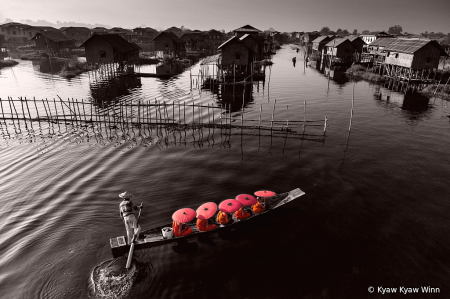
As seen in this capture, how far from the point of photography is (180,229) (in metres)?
13.3

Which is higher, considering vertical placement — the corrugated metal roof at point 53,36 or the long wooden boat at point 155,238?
the corrugated metal roof at point 53,36

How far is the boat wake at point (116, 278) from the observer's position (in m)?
10.8

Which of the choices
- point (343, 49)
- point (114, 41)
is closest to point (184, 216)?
point (114, 41)

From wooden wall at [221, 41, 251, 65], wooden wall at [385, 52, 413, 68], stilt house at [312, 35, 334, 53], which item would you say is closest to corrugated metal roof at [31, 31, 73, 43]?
wooden wall at [221, 41, 251, 65]

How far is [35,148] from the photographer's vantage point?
905 inches

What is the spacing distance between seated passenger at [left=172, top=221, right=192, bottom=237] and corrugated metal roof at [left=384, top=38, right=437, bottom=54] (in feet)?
153

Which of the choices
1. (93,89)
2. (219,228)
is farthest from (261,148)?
(93,89)

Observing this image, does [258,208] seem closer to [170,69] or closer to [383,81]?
[383,81]

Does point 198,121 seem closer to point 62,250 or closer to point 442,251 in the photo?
point 62,250

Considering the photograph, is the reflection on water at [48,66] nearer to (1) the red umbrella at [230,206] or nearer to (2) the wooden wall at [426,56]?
(1) the red umbrella at [230,206]

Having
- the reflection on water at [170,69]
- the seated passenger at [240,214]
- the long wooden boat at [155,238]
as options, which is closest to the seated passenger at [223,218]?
the long wooden boat at [155,238]

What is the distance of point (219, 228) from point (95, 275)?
228 inches

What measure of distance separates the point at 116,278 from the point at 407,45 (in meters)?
53.8

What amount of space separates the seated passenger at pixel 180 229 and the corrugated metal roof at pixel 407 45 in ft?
153
